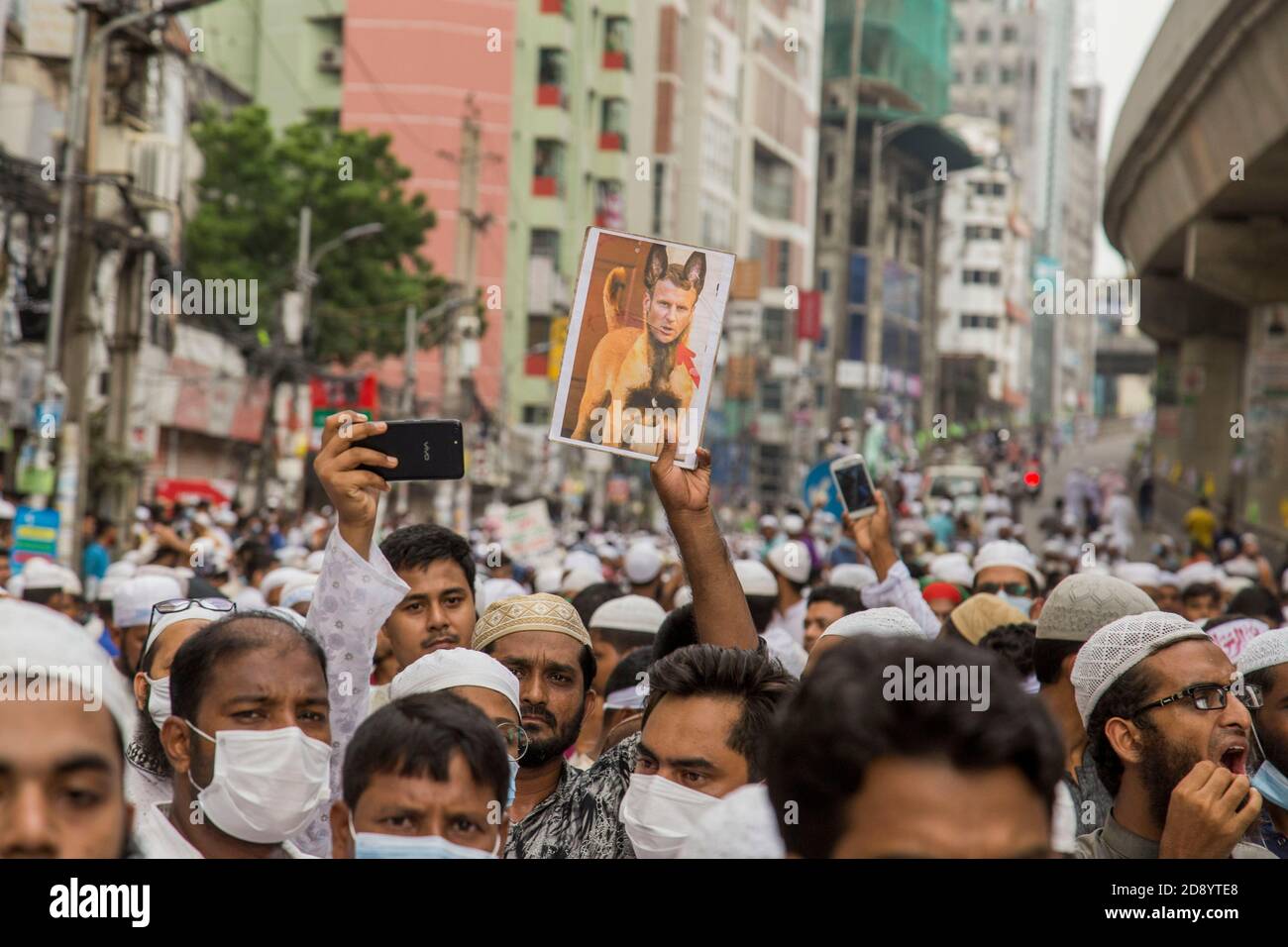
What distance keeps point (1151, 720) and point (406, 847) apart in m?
1.78

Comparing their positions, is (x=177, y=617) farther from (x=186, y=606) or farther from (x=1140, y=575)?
(x=1140, y=575)

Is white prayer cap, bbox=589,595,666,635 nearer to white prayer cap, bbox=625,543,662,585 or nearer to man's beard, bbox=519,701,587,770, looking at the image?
man's beard, bbox=519,701,587,770

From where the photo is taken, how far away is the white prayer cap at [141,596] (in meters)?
8.15

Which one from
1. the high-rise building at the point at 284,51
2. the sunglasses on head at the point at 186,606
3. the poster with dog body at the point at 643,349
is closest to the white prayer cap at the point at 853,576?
the poster with dog body at the point at 643,349

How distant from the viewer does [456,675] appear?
14.5 feet

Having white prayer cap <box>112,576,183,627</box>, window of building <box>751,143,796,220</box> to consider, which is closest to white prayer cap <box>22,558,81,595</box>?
white prayer cap <box>112,576,183,627</box>

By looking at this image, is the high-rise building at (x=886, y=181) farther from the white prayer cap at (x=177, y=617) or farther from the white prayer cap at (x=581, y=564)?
the white prayer cap at (x=177, y=617)

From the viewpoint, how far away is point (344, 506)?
14.6ft

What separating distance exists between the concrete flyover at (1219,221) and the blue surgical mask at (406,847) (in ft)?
48.3

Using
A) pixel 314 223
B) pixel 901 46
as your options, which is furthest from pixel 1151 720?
pixel 901 46

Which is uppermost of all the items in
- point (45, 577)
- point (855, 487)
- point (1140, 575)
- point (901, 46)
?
point (901, 46)

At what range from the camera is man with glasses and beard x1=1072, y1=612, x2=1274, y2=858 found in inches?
165

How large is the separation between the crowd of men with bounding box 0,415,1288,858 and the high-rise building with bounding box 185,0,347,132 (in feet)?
182

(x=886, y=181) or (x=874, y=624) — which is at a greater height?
(x=886, y=181)
